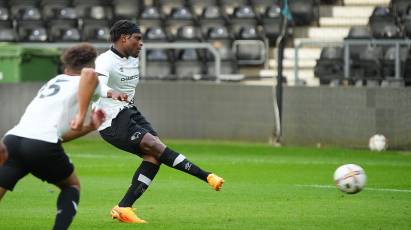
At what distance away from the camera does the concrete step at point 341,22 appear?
29.6 m

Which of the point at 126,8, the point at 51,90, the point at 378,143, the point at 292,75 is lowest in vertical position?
the point at 378,143

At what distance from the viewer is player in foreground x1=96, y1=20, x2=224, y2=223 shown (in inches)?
502

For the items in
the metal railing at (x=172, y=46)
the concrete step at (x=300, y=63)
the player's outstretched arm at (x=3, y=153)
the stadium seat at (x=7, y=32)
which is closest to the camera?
the player's outstretched arm at (x=3, y=153)

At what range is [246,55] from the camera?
2969cm

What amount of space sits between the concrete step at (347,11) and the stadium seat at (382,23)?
945mm

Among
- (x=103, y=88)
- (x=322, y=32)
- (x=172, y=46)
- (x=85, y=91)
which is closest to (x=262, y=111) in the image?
(x=172, y=46)

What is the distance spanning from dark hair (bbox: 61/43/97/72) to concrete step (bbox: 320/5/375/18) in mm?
20223

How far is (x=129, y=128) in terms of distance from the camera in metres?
13.0

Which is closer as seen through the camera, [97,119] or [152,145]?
[97,119]

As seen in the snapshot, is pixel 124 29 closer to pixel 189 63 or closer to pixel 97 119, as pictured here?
pixel 97 119

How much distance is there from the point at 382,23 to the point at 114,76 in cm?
1608

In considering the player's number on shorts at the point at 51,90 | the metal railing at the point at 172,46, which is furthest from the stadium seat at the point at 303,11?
the player's number on shorts at the point at 51,90

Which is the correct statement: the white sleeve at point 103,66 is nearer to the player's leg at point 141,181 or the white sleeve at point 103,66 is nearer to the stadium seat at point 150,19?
the player's leg at point 141,181

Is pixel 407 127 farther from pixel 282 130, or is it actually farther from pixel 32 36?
pixel 32 36
